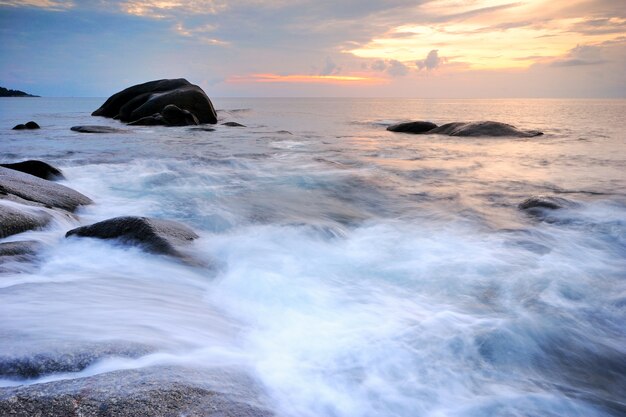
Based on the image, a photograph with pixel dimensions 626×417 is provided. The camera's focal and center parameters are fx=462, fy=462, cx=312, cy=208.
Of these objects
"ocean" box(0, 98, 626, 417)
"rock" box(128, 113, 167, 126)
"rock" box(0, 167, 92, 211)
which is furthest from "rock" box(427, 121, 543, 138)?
"rock" box(0, 167, 92, 211)

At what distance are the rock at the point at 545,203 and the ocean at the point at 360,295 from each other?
159 millimetres

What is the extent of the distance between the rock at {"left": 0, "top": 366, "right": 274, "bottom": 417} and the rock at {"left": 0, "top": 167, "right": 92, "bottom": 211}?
4368 millimetres

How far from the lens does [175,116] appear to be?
24.5 m

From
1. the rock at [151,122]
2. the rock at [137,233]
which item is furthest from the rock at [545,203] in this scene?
the rock at [151,122]

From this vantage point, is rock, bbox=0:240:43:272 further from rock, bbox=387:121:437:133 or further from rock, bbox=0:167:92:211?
rock, bbox=387:121:437:133

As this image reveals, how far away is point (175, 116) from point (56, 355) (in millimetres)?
23531

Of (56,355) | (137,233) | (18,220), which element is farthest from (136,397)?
(18,220)

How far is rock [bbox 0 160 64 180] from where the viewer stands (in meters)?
8.10

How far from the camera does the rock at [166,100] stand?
2614 centimetres

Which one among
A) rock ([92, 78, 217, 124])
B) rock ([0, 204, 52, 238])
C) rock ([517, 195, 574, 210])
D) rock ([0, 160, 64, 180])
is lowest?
rock ([517, 195, 574, 210])

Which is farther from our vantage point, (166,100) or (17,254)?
(166,100)

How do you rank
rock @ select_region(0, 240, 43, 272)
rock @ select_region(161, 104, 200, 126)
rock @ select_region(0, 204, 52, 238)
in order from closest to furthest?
rock @ select_region(0, 240, 43, 272), rock @ select_region(0, 204, 52, 238), rock @ select_region(161, 104, 200, 126)

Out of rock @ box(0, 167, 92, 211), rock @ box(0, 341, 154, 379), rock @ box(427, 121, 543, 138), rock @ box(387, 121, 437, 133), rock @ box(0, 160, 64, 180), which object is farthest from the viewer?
rock @ box(387, 121, 437, 133)

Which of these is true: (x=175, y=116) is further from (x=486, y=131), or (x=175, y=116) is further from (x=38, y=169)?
(x=38, y=169)
